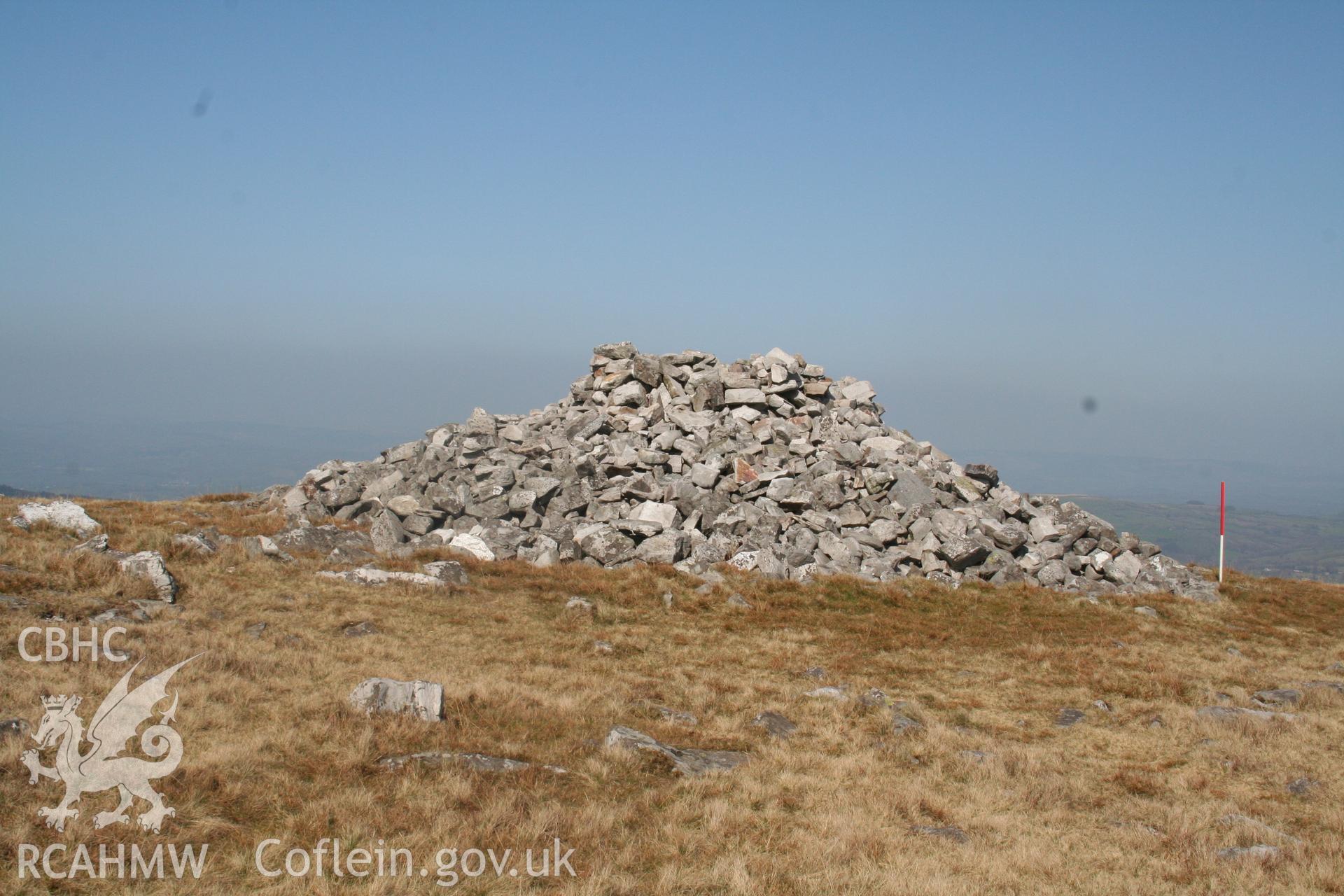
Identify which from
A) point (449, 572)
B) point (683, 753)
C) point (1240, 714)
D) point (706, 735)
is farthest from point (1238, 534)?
point (683, 753)

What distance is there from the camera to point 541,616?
17.8 meters

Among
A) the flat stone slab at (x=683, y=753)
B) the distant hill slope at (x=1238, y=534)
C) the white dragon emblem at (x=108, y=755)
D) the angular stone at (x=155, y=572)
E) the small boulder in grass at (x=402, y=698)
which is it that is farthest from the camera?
the distant hill slope at (x=1238, y=534)

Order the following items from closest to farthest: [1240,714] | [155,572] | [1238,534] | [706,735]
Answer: [706,735]
[1240,714]
[155,572]
[1238,534]

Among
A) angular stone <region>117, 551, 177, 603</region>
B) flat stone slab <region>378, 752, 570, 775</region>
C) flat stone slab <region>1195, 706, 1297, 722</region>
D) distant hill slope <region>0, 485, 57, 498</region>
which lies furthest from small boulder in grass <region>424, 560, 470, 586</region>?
flat stone slab <region>1195, 706, 1297, 722</region>

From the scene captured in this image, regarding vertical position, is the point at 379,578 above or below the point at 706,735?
above

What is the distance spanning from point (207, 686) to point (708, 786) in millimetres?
6260

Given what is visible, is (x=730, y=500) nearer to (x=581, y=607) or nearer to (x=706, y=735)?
(x=581, y=607)

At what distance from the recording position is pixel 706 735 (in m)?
11.6

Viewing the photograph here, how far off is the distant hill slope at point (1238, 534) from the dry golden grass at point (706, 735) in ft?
307

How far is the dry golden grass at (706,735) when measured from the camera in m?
7.79

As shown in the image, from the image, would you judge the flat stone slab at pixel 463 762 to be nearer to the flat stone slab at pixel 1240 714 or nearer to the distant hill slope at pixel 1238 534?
the flat stone slab at pixel 1240 714

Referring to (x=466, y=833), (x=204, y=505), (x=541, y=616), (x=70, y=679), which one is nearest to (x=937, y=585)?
(x=541, y=616)

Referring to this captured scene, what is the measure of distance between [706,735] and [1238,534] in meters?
173

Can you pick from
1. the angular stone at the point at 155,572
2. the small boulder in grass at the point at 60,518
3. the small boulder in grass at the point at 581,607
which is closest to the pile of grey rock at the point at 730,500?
the small boulder in grass at the point at 581,607
